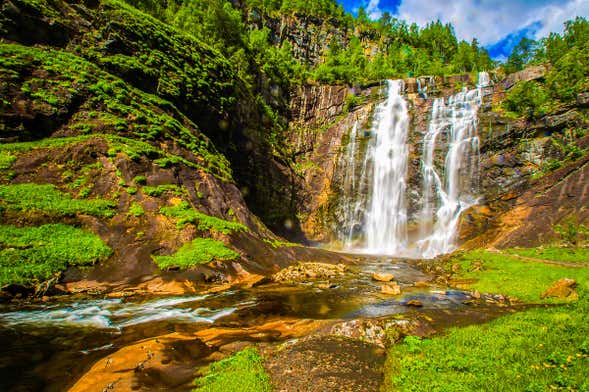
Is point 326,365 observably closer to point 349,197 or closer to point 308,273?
point 308,273

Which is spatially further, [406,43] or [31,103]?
[406,43]

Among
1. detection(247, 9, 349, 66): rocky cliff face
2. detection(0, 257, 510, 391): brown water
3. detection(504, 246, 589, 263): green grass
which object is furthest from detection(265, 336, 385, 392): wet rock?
detection(247, 9, 349, 66): rocky cliff face

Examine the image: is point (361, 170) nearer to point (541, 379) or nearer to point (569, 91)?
point (569, 91)

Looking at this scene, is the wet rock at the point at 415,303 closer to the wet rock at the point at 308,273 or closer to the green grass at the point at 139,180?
the wet rock at the point at 308,273

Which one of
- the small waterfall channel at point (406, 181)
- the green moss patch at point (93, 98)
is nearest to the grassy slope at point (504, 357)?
the green moss patch at point (93, 98)

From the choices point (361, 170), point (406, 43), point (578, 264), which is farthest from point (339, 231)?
point (406, 43)

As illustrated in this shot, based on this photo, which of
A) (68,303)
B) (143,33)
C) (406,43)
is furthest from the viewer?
(406,43)

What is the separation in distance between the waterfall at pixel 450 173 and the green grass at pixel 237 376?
28.5 m

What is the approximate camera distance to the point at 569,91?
28.4 m

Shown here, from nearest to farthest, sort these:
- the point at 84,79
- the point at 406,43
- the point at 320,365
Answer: the point at 320,365
the point at 84,79
the point at 406,43

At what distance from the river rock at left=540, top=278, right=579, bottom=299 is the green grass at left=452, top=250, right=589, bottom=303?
30 centimetres

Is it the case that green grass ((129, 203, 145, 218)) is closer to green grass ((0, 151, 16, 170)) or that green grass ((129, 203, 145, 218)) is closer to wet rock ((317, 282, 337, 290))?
green grass ((0, 151, 16, 170))

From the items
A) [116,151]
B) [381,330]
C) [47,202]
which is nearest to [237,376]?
[381,330]

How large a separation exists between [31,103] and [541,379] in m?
24.1
